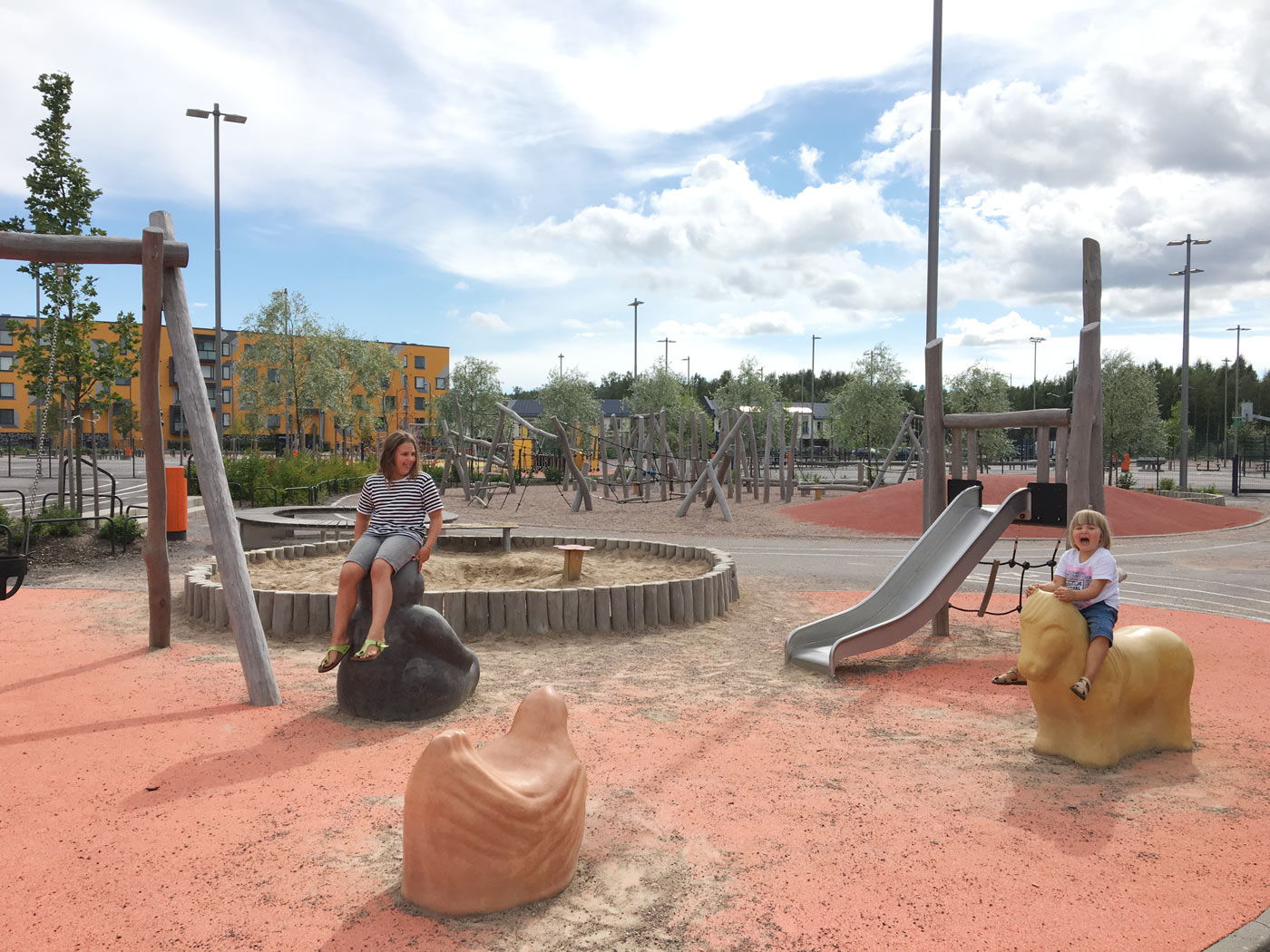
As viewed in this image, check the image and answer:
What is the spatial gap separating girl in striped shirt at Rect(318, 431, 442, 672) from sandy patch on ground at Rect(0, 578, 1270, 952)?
0.56 meters

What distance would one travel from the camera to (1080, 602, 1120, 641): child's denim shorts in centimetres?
432

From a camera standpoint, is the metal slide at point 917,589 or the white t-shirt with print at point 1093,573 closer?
the white t-shirt with print at point 1093,573

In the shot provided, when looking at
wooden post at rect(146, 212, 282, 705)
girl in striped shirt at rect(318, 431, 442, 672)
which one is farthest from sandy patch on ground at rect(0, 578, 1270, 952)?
girl in striped shirt at rect(318, 431, 442, 672)

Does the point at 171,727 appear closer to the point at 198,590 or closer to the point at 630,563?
the point at 198,590

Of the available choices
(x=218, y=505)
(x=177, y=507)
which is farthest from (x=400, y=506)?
(x=177, y=507)

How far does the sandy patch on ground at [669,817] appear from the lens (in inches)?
110

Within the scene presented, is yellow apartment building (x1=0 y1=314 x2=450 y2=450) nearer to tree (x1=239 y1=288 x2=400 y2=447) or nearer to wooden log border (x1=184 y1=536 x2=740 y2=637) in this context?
tree (x1=239 y1=288 x2=400 y2=447)

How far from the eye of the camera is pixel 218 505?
5910mm

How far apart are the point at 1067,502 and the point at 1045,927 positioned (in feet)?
16.2

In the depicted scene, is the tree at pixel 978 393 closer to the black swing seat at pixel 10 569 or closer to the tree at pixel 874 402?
the tree at pixel 874 402

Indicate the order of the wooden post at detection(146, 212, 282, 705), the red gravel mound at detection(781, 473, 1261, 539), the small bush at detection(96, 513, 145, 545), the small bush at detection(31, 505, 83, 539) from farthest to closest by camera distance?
the red gravel mound at detection(781, 473, 1261, 539) < the small bush at detection(96, 513, 145, 545) < the small bush at detection(31, 505, 83, 539) < the wooden post at detection(146, 212, 282, 705)

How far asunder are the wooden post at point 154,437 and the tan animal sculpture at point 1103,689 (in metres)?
5.94

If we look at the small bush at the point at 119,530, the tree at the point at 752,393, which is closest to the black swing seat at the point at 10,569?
the small bush at the point at 119,530

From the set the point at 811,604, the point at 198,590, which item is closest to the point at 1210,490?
the point at 811,604
